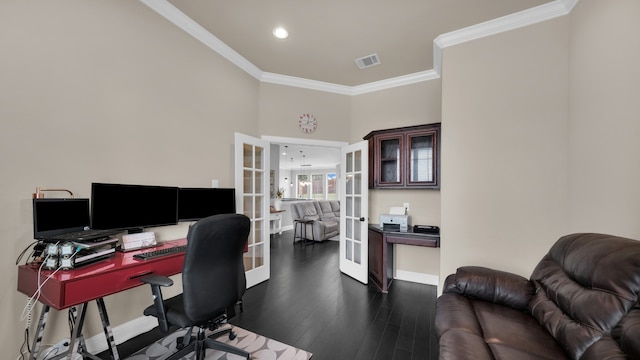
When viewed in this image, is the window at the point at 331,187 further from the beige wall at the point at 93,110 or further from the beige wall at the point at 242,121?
the beige wall at the point at 93,110

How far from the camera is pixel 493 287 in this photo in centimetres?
193

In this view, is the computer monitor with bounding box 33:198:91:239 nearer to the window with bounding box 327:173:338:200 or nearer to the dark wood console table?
the dark wood console table

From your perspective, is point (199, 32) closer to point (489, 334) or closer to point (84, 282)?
point (84, 282)

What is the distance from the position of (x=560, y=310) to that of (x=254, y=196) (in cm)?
314

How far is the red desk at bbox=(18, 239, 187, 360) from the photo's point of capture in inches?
53.6

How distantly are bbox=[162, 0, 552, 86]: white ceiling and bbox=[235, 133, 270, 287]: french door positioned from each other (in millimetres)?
1147

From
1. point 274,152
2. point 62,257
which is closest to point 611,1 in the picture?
point 62,257

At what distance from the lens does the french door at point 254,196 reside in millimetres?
3182

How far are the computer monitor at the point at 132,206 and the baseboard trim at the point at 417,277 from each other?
10.0ft

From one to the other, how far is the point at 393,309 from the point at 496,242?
1.28 m

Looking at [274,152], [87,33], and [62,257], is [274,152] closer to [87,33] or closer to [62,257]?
[87,33]

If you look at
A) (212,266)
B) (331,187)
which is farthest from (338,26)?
(331,187)

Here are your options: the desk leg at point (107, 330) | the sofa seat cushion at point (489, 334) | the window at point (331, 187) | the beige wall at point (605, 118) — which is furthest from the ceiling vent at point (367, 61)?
the window at point (331, 187)

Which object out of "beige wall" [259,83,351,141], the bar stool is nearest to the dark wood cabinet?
"beige wall" [259,83,351,141]
